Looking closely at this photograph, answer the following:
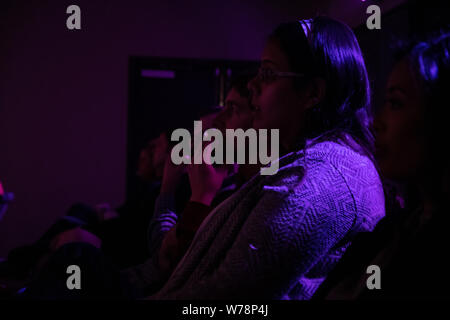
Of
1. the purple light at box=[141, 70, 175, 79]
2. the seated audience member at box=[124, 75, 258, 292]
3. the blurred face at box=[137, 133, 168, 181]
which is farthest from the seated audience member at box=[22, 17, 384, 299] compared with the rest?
the purple light at box=[141, 70, 175, 79]

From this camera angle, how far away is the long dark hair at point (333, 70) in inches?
41.1

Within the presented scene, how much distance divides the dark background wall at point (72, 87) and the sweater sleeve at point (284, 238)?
3.49 meters

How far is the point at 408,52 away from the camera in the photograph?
29.5 inches

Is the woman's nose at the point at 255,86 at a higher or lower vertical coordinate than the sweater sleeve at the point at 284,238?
higher

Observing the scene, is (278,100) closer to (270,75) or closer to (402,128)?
(270,75)

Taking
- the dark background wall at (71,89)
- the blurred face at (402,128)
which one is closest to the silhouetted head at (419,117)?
the blurred face at (402,128)

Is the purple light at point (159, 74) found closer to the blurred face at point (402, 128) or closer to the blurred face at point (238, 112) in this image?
the blurred face at point (238, 112)

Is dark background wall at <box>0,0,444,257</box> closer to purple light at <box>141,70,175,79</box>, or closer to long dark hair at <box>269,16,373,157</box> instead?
purple light at <box>141,70,175,79</box>

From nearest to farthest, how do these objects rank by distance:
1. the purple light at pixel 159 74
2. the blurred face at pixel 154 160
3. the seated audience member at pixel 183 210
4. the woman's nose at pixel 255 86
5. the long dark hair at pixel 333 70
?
1. the long dark hair at pixel 333 70
2. the woman's nose at pixel 255 86
3. the seated audience member at pixel 183 210
4. the blurred face at pixel 154 160
5. the purple light at pixel 159 74

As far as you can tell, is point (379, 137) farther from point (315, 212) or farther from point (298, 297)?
point (298, 297)

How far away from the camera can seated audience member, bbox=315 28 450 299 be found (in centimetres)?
63

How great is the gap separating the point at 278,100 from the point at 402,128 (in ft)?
1.51

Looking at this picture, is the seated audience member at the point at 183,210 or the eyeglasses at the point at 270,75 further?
the seated audience member at the point at 183,210
